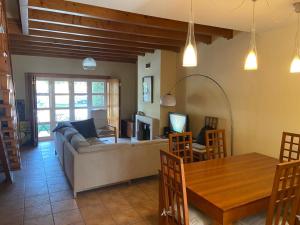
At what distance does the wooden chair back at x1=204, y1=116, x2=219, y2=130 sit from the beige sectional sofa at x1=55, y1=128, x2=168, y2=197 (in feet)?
4.00

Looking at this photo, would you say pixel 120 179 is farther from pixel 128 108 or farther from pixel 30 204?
pixel 128 108

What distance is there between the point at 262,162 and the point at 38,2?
10.5 feet

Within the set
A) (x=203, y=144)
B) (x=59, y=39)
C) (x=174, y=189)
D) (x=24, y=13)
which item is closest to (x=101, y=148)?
(x=174, y=189)

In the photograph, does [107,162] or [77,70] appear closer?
[107,162]

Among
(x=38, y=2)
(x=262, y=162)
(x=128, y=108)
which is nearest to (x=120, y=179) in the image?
(x=262, y=162)

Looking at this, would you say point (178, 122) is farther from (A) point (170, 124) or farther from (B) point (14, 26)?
(B) point (14, 26)

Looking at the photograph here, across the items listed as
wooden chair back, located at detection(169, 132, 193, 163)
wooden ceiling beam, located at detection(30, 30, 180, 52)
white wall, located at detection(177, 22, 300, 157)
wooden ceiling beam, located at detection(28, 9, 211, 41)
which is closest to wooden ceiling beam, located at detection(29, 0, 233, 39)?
wooden ceiling beam, located at detection(28, 9, 211, 41)

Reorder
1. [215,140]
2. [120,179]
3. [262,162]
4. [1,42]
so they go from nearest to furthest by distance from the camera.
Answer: [1,42] < [262,162] < [215,140] < [120,179]

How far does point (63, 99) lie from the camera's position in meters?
6.95

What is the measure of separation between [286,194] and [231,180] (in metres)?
0.47

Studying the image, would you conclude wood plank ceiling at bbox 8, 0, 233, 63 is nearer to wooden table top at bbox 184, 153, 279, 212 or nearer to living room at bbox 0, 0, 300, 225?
living room at bbox 0, 0, 300, 225

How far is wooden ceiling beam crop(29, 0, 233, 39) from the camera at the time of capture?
8.87ft

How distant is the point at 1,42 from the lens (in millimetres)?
2166

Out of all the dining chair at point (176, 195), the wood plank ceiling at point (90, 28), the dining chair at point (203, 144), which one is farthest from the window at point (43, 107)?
the dining chair at point (176, 195)
